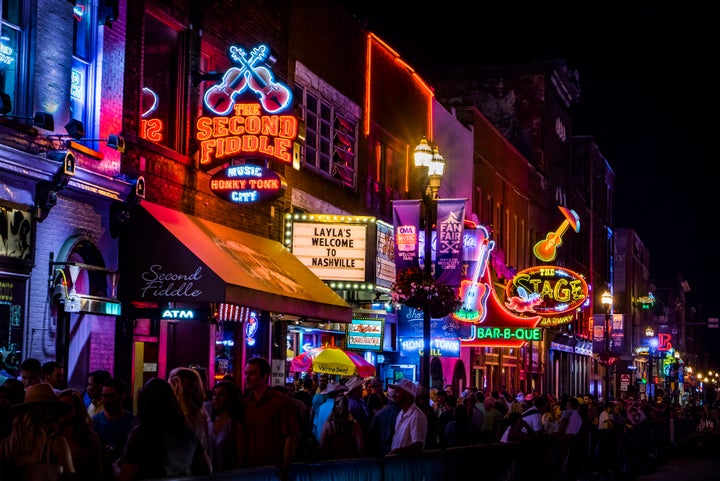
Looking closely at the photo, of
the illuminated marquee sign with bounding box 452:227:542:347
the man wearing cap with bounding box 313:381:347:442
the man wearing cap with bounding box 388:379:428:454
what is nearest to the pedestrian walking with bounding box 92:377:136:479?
the man wearing cap with bounding box 388:379:428:454

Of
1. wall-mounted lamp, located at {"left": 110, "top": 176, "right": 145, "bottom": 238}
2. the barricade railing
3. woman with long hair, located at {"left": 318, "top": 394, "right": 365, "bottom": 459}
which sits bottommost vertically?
the barricade railing

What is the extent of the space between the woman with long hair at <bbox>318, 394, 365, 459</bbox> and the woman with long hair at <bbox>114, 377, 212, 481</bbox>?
14.4ft

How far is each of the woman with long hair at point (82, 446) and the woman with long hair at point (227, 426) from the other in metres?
2.19

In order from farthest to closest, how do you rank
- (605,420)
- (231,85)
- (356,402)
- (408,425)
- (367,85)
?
(367,85)
(605,420)
(231,85)
(356,402)
(408,425)

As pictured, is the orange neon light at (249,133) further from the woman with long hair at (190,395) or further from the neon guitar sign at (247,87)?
the woman with long hair at (190,395)

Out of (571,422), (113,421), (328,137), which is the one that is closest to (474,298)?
(328,137)

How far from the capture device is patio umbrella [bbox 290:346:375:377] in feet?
83.9

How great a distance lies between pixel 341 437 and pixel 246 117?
8.87m

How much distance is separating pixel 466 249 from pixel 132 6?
64.2ft

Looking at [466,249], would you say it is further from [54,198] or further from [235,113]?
[54,198]

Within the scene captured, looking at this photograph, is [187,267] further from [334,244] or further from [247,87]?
[334,244]

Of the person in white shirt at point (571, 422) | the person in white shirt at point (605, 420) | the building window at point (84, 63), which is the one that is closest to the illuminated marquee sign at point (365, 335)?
the person in white shirt at point (605, 420)

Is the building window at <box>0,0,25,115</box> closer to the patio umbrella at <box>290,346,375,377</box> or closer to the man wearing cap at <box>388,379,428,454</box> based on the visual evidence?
the man wearing cap at <box>388,379,428,454</box>

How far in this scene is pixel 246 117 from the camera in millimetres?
20938
